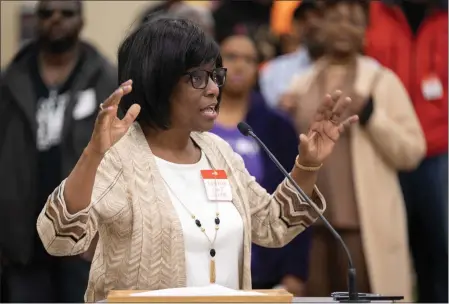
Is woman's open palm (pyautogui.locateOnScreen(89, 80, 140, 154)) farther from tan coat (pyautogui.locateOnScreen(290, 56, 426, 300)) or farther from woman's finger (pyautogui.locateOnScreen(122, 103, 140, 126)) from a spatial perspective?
tan coat (pyautogui.locateOnScreen(290, 56, 426, 300))

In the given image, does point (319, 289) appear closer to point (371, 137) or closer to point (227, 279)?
point (371, 137)

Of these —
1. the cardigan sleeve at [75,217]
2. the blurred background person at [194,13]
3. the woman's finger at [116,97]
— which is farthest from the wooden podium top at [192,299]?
the blurred background person at [194,13]

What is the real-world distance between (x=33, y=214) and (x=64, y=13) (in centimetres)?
117

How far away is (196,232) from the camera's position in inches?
127

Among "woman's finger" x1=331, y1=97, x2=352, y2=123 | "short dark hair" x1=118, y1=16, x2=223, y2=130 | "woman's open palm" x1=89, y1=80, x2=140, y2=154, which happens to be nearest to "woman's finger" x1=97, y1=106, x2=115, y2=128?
"woman's open palm" x1=89, y1=80, x2=140, y2=154

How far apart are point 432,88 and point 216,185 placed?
318 cm

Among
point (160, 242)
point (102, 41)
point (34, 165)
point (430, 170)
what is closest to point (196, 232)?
point (160, 242)

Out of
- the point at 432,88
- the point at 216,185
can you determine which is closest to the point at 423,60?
the point at 432,88

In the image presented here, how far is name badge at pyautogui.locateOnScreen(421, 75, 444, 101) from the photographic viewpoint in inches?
245

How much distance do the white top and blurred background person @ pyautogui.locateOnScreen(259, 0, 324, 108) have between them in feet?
10.3

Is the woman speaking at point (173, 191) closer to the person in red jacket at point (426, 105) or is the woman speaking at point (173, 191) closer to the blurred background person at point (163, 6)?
the blurred background person at point (163, 6)

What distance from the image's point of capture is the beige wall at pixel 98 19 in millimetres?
6781

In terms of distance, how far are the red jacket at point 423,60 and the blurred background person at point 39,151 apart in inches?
66.4

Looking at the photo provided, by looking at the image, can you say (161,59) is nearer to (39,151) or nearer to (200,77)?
(200,77)
